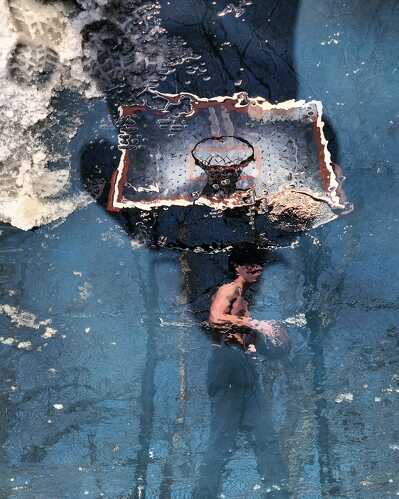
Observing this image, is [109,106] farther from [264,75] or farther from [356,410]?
[356,410]

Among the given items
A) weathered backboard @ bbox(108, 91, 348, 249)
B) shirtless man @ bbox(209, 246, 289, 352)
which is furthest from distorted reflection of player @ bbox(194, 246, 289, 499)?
weathered backboard @ bbox(108, 91, 348, 249)

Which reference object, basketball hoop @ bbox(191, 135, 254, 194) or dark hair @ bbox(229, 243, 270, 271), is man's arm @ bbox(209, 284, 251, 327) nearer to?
dark hair @ bbox(229, 243, 270, 271)

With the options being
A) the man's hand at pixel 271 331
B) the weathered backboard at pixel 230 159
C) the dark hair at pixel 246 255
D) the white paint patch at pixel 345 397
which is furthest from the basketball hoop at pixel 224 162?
the white paint patch at pixel 345 397

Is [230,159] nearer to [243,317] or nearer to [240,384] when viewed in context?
[243,317]

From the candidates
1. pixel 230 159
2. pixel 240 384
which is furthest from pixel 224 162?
pixel 240 384

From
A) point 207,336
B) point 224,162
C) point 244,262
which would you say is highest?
point 224,162

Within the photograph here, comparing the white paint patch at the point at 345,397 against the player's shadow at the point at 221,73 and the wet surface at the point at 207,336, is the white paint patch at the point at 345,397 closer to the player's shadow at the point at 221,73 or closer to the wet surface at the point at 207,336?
the wet surface at the point at 207,336
